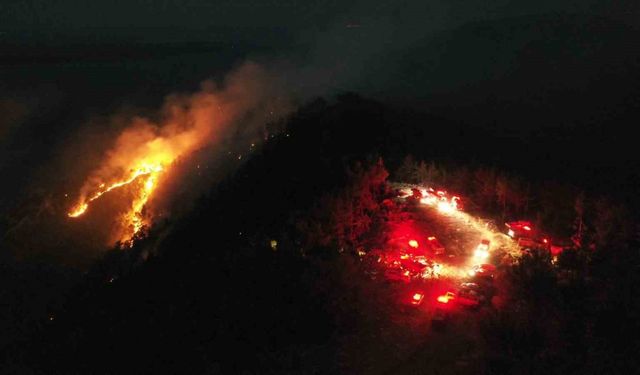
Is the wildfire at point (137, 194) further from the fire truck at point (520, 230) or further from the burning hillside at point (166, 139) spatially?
the fire truck at point (520, 230)

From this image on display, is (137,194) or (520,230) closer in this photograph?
(520,230)

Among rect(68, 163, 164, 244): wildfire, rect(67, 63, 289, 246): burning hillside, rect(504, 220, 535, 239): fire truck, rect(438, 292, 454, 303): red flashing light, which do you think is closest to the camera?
rect(438, 292, 454, 303): red flashing light

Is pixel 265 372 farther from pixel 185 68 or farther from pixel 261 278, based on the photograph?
pixel 185 68

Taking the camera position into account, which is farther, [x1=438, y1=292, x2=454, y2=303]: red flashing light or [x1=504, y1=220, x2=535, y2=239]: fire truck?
[x1=504, y1=220, x2=535, y2=239]: fire truck

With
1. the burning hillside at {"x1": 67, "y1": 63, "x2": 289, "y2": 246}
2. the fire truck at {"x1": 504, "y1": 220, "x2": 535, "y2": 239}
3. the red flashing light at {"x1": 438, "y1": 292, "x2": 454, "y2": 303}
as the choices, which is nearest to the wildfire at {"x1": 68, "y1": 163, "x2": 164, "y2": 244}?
the burning hillside at {"x1": 67, "y1": 63, "x2": 289, "y2": 246}

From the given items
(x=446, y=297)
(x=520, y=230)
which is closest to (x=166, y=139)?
(x=520, y=230)

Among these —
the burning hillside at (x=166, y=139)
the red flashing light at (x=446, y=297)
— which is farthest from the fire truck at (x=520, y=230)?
the burning hillside at (x=166, y=139)

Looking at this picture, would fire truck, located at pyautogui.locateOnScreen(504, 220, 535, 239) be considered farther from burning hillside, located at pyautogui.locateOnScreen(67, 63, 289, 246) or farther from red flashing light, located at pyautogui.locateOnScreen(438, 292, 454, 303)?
burning hillside, located at pyautogui.locateOnScreen(67, 63, 289, 246)

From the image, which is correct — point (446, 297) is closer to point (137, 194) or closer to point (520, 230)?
point (520, 230)
